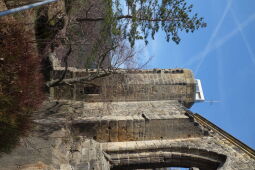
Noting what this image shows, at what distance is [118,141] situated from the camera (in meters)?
8.59

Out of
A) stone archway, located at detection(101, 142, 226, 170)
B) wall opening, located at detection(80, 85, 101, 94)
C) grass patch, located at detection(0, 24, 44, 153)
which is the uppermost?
wall opening, located at detection(80, 85, 101, 94)

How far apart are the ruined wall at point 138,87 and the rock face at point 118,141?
0.52ft

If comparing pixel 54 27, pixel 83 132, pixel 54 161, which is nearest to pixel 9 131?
pixel 54 161

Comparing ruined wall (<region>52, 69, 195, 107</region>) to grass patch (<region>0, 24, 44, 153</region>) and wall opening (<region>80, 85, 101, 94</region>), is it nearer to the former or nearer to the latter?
wall opening (<region>80, 85, 101, 94</region>)

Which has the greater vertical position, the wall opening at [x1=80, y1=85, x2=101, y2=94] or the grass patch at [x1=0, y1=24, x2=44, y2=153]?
the wall opening at [x1=80, y1=85, x2=101, y2=94]

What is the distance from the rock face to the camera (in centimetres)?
649

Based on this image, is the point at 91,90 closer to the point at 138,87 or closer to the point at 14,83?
the point at 138,87

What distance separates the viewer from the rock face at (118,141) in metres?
6.49

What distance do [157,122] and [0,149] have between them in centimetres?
515

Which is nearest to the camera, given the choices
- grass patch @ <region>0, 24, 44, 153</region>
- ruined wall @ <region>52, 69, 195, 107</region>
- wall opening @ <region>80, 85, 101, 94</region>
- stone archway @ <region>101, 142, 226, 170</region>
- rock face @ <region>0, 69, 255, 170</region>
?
grass patch @ <region>0, 24, 44, 153</region>

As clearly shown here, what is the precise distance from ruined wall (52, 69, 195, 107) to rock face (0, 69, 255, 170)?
16cm

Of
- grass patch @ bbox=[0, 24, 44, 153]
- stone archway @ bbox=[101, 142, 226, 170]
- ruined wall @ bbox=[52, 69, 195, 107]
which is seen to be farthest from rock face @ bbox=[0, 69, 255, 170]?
grass patch @ bbox=[0, 24, 44, 153]

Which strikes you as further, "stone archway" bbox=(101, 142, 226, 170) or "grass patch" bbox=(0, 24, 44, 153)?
"stone archway" bbox=(101, 142, 226, 170)

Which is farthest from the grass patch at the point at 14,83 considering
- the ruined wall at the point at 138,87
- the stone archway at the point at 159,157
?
the ruined wall at the point at 138,87
